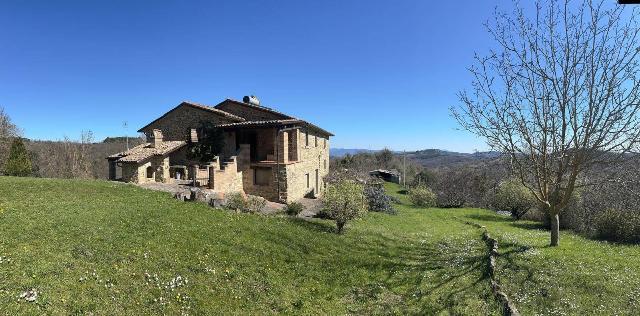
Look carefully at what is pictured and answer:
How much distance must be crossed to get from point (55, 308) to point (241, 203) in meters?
11.0

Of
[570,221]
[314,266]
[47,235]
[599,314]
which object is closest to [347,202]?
[314,266]

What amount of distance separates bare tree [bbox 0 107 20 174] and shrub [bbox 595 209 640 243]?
157 feet

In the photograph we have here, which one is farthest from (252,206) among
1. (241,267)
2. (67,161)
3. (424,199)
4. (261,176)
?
(67,161)

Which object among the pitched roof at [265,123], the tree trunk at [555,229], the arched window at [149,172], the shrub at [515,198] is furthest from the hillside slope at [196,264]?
the shrub at [515,198]

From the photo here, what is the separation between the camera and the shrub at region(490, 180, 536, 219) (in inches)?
1253

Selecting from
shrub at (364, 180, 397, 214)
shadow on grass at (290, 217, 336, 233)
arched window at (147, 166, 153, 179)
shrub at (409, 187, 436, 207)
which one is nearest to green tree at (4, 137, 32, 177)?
arched window at (147, 166, 153, 179)

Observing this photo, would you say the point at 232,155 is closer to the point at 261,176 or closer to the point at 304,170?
the point at 261,176

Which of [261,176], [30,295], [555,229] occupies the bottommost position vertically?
[555,229]

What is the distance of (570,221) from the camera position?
2661 cm

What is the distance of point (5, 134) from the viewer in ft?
114

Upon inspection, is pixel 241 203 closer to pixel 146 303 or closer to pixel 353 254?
pixel 353 254

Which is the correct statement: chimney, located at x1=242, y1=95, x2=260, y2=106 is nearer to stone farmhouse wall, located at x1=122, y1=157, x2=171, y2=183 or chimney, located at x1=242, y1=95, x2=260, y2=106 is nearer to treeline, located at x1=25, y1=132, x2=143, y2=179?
stone farmhouse wall, located at x1=122, y1=157, x2=171, y2=183

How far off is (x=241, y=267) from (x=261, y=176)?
15592 millimetres

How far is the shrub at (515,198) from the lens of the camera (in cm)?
3181
